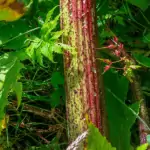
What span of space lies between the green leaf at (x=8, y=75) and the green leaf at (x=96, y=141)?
0.26 m

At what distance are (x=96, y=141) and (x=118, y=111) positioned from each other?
0.73 feet

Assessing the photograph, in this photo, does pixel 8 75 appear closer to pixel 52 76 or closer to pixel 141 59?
pixel 52 76

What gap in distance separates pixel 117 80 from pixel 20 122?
0.40m

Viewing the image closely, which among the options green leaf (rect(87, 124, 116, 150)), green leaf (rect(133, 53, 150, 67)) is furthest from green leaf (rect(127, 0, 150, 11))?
green leaf (rect(87, 124, 116, 150))

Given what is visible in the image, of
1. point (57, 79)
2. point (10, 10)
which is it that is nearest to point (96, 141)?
point (57, 79)

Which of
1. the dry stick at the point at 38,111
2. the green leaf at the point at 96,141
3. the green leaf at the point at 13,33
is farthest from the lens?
the dry stick at the point at 38,111

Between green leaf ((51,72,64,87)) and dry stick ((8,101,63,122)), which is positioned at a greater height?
green leaf ((51,72,64,87))

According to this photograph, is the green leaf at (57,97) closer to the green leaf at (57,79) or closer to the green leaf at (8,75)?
the green leaf at (57,79)

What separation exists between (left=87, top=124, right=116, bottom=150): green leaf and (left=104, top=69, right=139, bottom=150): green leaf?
0.59ft

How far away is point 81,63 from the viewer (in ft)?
3.51

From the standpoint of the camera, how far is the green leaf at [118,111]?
45.0 inches

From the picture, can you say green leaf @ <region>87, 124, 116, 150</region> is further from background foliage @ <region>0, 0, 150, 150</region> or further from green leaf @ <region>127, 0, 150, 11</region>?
green leaf @ <region>127, 0, 150, 11</region>

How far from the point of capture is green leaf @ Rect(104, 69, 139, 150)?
114cm

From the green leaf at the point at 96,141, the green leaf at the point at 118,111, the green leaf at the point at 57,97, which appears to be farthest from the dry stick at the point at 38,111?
the green leaf at the point at 96,141
